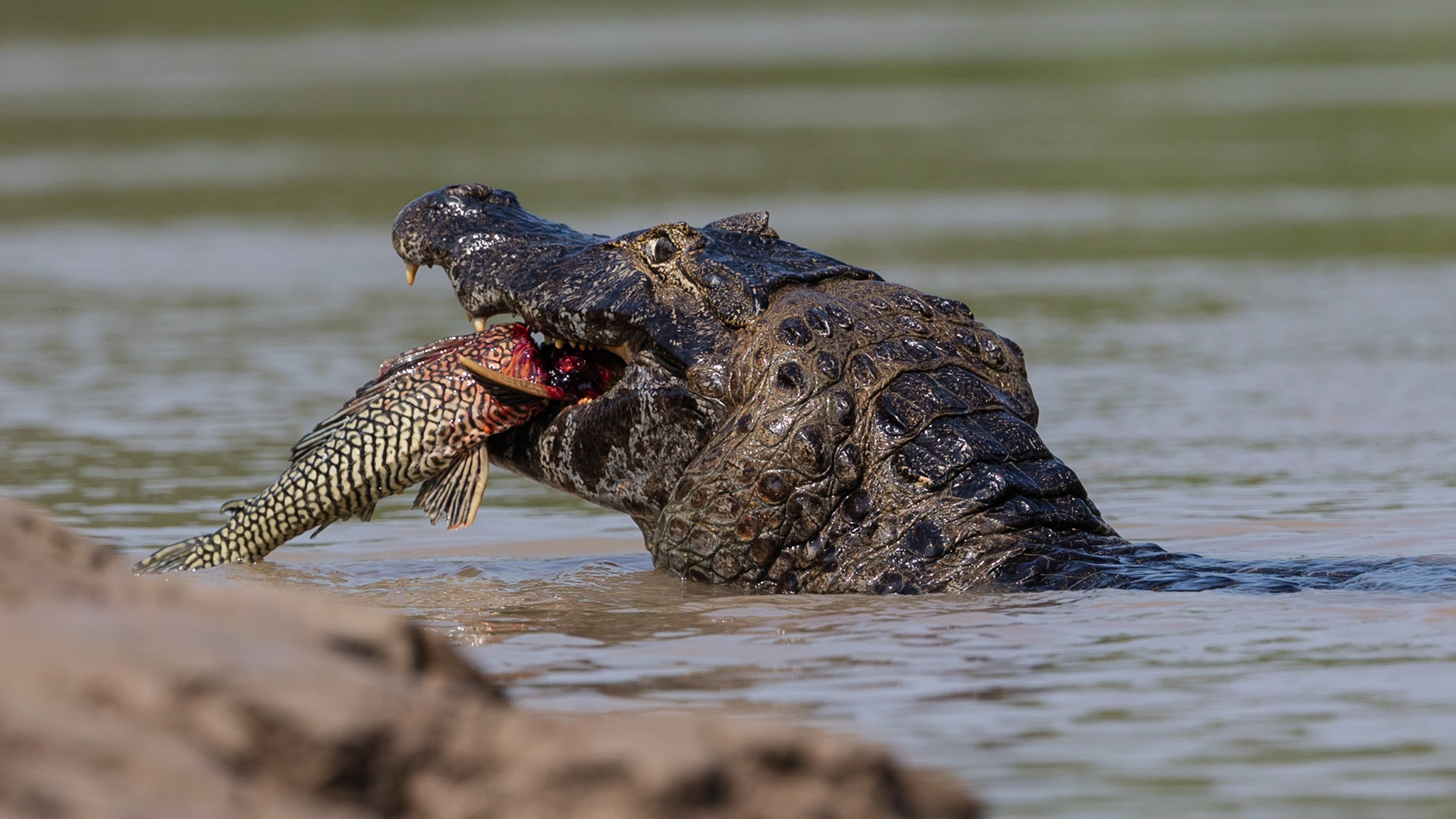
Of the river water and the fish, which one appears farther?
the fish

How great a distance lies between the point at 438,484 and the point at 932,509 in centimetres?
150

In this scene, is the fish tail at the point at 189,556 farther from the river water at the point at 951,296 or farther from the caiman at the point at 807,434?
the caiman at the point at 807,434

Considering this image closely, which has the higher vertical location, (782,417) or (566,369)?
(566,369)

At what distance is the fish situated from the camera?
5.62m

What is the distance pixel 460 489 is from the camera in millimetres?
5758

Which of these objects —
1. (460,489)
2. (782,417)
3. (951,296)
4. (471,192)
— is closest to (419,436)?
(460,489)

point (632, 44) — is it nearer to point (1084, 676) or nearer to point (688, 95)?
point (688, 95)

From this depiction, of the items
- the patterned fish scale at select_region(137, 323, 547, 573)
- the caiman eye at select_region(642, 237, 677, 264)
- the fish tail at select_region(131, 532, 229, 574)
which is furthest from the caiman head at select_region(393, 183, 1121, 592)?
the fish tail at select_region(131, 532, 229, 574)

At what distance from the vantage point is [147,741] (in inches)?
101

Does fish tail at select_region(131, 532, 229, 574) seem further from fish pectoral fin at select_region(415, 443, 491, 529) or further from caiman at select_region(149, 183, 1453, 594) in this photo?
caiman at select_region(149, 183, 1453, 594)

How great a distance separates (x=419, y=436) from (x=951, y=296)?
620 cm

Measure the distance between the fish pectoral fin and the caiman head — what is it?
174 mm

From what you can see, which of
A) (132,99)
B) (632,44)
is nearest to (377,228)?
(132,99)

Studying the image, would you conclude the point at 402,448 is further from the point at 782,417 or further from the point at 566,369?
the point at 782,417
